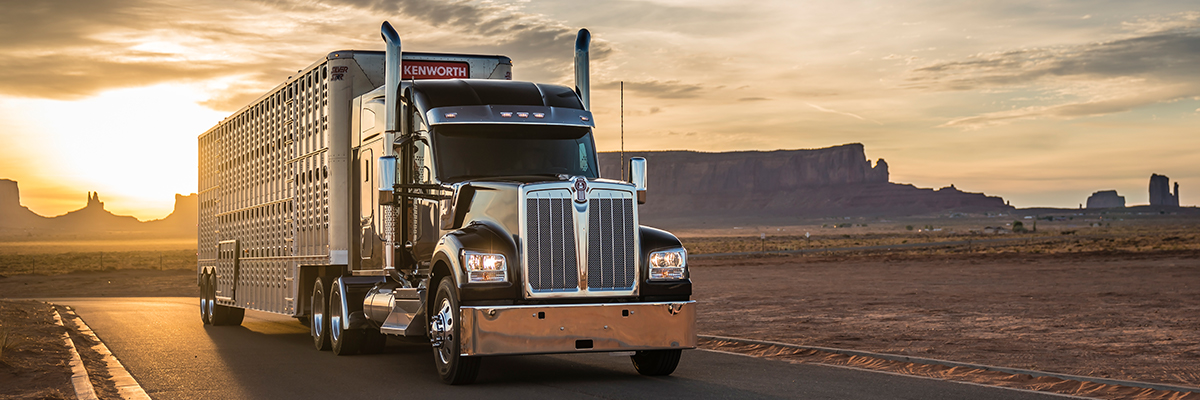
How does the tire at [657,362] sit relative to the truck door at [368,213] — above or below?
below

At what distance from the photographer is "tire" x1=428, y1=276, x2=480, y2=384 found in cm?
1093

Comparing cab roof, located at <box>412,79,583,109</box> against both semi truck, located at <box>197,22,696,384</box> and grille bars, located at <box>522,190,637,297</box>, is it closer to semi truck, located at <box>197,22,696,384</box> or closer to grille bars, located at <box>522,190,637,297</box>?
semi truck, located at <box>197,22,696,384</box>

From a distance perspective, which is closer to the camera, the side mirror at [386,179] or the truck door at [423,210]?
the side mirror at [386,179]

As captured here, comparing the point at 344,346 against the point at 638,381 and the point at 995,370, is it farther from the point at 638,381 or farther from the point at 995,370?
the point at 995,370

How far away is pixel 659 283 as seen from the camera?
11.2 metres

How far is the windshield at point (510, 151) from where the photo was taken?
12.1 metres

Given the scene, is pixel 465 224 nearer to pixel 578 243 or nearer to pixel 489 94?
pixel 578 243

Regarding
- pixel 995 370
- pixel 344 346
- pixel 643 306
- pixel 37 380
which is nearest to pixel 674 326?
pixel 643 306

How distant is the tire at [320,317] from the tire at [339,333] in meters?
0.27

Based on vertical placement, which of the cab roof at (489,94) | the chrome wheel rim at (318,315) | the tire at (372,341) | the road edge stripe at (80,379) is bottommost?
the road edge stripe at (80,379)

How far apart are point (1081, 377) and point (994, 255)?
4269 cm

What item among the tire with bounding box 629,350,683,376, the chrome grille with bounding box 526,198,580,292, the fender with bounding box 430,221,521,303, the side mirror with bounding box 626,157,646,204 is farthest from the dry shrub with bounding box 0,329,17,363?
the side mirror with bounding box 626,157,646,204

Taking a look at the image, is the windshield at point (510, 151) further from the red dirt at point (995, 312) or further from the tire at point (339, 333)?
the red dirt at point (995, 312)

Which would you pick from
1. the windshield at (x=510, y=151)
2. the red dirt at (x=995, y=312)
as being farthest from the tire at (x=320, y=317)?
the red dirt at (x=995, y=312)
